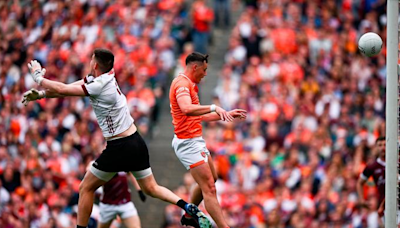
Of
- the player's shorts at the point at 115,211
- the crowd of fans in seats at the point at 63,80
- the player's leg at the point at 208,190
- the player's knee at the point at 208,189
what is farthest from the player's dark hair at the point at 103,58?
the crowd of fans in seats at the point at 63,80

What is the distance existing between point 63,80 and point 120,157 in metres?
13.4

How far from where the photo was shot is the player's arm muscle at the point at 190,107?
11.8 m

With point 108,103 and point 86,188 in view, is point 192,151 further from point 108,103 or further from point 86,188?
point 86,188

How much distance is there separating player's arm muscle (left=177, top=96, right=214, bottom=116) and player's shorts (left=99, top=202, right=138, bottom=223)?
3.88 metres

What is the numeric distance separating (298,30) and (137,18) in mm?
5312

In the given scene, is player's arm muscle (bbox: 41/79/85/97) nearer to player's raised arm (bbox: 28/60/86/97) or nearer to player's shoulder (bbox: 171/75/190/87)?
player's raised arm (bbox: 28/60/86/97)

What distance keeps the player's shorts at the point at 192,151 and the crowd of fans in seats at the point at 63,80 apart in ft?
19.1

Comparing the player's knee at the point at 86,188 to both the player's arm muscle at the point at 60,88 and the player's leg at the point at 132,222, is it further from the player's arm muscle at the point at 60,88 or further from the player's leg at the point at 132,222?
the player's leg at the point at 132,222

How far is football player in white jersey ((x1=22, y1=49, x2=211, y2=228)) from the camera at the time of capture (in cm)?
1200

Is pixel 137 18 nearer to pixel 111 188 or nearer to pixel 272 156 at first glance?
pixel 272 156

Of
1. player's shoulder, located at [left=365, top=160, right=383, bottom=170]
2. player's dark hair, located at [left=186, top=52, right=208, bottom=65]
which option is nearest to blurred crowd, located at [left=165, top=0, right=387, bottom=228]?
player's shoulder, located at [left=365, top=160, right=383, bottom=170]

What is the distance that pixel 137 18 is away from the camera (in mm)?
27984

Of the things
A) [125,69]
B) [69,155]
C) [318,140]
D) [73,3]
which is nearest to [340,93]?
[318,140]

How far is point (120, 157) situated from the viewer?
12.2 meters
